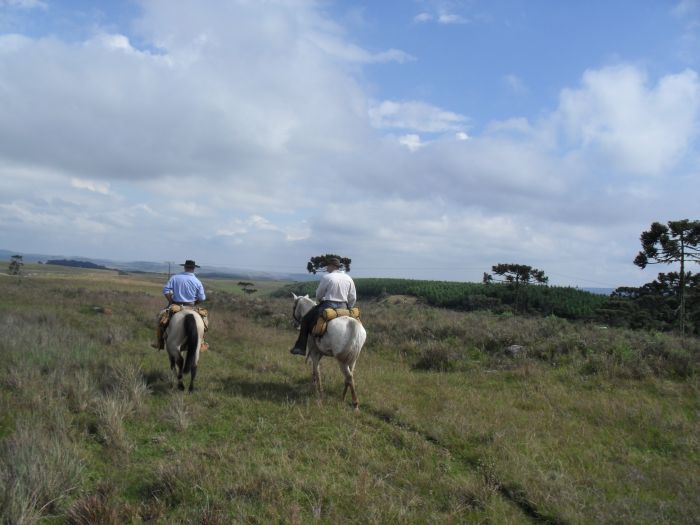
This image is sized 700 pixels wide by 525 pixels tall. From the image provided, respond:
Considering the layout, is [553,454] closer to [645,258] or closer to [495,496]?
[495,496]

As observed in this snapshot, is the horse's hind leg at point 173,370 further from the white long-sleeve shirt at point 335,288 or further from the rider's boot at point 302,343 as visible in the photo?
the white long-sleeve shirt at point 335,288

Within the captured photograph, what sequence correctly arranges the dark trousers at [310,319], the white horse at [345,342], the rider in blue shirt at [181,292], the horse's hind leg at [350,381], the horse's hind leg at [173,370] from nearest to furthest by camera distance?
the horse's hind leg at [350,381], the white horse at [345,342], the dark trousers at [310,319], the horse's hind leg at [173,370], the rider in blue shirt at [181,292]

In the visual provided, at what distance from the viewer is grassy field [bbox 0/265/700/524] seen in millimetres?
4367

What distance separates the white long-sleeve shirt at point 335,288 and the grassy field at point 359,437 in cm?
199

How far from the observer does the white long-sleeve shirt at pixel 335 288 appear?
28.7ft

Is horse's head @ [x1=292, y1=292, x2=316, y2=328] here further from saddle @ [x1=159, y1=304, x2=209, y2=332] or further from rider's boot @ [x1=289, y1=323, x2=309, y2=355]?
saddle @ [x1=159, y1=304, x2=209, y2=332]

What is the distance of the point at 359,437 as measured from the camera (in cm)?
632

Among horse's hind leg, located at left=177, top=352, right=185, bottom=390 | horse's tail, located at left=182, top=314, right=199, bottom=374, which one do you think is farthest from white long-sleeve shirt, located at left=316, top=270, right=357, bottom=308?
horse's hind leg, located at left=177, top=352, right=185, bottom=390

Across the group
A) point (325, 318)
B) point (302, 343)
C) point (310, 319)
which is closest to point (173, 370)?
point (302, 343)

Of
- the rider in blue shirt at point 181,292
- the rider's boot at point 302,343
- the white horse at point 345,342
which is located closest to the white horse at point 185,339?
the rider in blue shirt at point 181,292

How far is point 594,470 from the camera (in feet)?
18.3

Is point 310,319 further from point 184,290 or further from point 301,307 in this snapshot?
point 184,290

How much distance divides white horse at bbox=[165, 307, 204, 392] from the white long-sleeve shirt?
2577mm

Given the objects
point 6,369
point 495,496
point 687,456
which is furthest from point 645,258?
point 6,369
